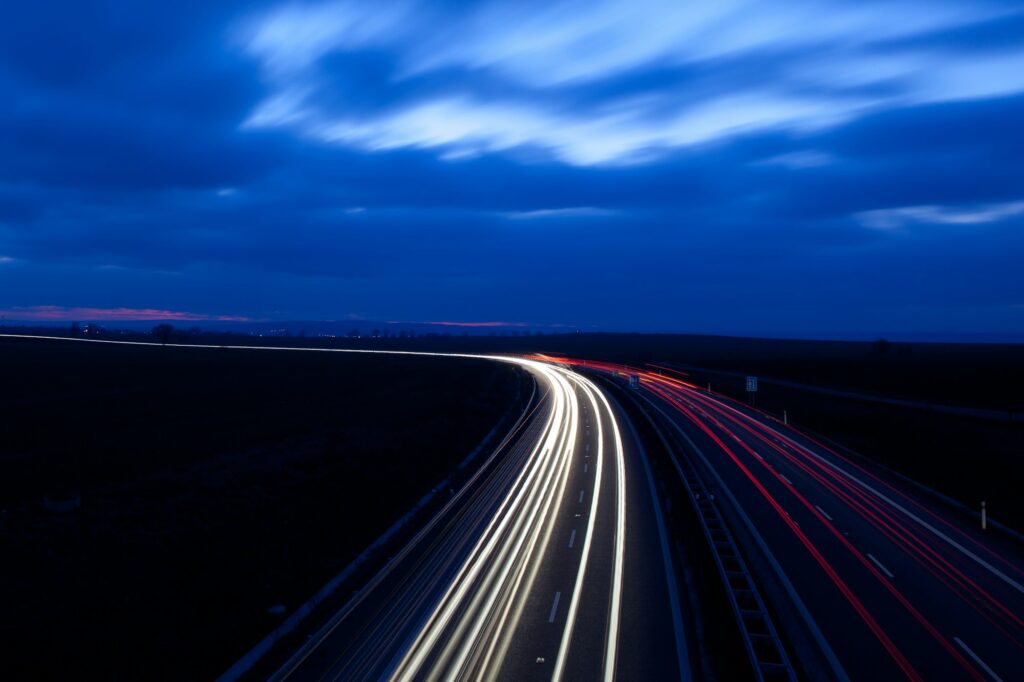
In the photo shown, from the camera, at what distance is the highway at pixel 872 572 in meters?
14.5

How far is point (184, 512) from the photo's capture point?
24875mm

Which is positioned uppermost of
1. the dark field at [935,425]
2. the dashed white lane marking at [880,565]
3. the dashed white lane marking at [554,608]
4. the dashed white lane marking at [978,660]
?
the dark field at [935,425]

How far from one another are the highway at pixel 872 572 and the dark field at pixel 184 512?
1339 cm

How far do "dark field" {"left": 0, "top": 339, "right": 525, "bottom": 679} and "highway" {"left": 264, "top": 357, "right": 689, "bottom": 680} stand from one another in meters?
2.54

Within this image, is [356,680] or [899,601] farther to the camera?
[899,601]

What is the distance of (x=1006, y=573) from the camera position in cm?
1948

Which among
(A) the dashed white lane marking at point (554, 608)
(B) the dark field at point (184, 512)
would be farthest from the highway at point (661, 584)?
(B) the dark field at point (184, 512)

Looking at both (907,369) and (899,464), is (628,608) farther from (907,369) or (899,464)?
(907,369)

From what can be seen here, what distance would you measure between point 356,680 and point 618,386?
7431cm

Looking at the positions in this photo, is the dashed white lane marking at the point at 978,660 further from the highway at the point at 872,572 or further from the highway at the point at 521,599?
the highway at the point at 521,599

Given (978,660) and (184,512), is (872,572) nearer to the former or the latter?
(978,660)

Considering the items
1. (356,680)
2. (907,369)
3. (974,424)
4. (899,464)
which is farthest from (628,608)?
(907,369)

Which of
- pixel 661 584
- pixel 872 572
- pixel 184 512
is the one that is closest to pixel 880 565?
pixel 872 572

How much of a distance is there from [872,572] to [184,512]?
75.9 ft
